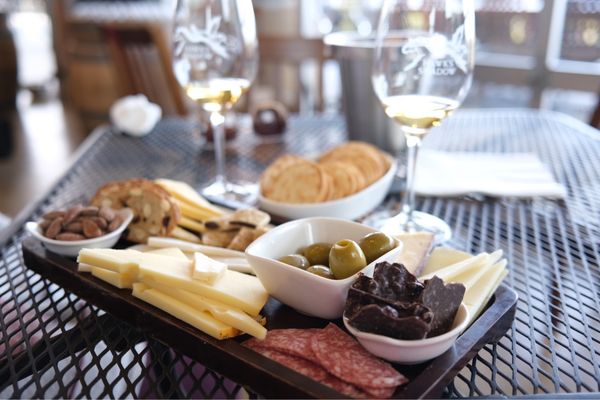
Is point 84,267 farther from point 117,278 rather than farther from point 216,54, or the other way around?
point 216,54

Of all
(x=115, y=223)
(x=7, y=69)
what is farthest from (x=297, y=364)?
(x=7, y=69)

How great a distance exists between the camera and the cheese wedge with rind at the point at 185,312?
1.79 ft

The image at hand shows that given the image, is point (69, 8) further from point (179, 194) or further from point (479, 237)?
point (479, 237)

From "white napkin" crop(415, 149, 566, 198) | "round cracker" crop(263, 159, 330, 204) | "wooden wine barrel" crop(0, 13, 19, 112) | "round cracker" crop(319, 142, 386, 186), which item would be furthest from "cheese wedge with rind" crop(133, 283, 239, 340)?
"wooden wine barrel" crop(0, 13, 19, 112)

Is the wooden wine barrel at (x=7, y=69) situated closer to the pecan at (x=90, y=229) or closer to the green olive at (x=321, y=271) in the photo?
the pecan at (x=90, y=229)

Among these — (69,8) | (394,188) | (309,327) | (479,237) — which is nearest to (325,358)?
(309,327)

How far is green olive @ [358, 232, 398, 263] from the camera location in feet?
1.96

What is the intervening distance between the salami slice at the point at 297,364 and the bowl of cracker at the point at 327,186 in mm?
341

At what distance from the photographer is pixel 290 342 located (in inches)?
20.9

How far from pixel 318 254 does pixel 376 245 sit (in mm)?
75

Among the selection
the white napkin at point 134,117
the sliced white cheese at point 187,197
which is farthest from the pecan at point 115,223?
the white napkin at point 134,117

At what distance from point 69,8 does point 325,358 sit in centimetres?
410

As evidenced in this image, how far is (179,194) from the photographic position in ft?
2.78

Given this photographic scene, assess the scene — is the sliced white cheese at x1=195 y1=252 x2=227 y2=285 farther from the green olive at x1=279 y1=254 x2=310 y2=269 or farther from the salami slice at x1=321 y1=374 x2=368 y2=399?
the salami slice at x1=321 y1=374 x2=368 y2=399
